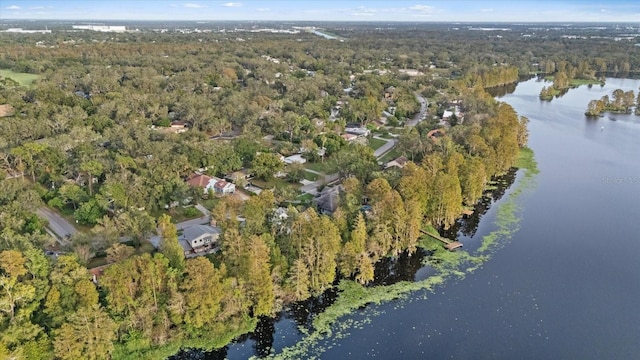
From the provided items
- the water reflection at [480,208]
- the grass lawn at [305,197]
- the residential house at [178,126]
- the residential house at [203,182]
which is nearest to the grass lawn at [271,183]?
the grass lawn at [305,197]

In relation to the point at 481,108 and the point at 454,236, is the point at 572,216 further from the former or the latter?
the point at 481,108

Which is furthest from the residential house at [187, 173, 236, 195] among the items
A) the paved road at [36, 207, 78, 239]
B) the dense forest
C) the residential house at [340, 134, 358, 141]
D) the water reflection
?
the residential house at [340, 134, 358, 141]

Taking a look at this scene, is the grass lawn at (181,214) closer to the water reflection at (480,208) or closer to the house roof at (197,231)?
the house roof at (197,231)

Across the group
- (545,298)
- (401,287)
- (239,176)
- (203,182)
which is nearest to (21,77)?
(203,182)

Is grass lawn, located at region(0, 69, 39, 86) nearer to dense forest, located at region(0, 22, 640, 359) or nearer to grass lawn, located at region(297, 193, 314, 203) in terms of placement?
dense forest, located at region(0, 22, 640, 359)

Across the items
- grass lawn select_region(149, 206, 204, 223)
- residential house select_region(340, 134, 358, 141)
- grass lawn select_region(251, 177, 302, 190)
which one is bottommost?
grass lawn select_region(149, 206, 204, 223)

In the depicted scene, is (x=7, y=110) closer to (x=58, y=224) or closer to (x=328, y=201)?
(x=58, y=224)
